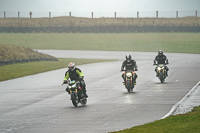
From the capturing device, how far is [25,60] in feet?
134

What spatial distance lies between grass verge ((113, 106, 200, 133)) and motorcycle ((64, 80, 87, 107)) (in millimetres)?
4580

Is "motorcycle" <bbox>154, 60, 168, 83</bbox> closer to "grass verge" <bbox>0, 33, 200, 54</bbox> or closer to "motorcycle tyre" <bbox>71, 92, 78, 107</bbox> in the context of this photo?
"motorcycle tyre" <bbox>71, 92, 78, 107</bbox>

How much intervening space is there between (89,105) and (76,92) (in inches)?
29.7

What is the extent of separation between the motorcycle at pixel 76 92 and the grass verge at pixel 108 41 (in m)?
51.0

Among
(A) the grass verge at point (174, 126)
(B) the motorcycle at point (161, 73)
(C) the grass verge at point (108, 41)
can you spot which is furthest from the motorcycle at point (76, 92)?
(C) the grass verge at point (108, 41)

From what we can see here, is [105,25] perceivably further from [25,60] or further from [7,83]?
[7,83]

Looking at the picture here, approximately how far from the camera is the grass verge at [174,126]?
10641 millimetres

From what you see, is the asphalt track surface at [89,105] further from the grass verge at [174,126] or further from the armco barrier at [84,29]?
the armco barrier at [84,29]

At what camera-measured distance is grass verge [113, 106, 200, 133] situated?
419 inches

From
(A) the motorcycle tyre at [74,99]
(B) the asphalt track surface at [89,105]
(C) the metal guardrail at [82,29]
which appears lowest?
(B) the asphalt track surface at [89,105]

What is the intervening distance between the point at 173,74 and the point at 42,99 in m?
13.5

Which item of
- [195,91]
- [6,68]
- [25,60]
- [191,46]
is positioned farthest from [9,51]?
[191,46]

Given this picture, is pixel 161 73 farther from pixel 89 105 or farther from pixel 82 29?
pixel 82 29

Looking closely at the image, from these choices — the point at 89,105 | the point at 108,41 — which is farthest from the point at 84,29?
the point at 89,105
